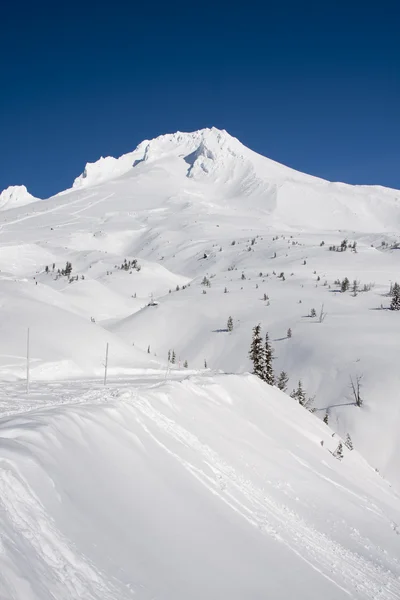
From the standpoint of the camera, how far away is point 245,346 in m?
83.1

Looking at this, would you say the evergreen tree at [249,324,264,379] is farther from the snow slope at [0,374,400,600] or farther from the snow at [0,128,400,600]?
the snow slope at [0,374,400,600]

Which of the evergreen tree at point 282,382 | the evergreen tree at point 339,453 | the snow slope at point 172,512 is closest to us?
the snow slope at point 172,512

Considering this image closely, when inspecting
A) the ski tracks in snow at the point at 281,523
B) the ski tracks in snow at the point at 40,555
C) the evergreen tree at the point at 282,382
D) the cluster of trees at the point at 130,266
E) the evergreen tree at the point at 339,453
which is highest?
the cluster of trees at the point at 130,266

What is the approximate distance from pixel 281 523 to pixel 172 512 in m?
5.32

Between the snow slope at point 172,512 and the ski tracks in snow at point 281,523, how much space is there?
0.06 meters

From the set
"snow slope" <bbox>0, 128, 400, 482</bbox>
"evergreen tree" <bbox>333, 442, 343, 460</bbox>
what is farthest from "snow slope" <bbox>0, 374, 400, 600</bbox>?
"snow slope" <bbox>0, 128, 400, 482</bbox>

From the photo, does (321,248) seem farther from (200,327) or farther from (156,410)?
(156,410)

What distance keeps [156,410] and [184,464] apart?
396 centimetres

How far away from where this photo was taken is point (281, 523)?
14.7 meters

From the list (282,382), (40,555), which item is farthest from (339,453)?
(282,382)

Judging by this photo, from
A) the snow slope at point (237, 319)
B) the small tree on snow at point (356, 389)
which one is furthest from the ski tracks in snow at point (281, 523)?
the small tree on snow at point (356, 389)

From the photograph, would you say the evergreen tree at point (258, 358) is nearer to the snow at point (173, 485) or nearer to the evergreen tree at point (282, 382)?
the snow at point (173, 485)

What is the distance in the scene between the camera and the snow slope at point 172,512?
763 centimetres

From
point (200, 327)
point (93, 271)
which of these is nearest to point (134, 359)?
point (200, 327)
